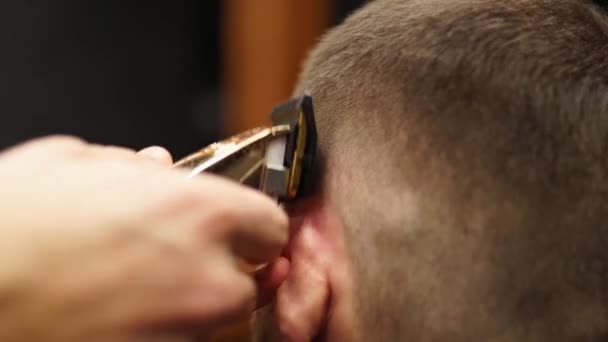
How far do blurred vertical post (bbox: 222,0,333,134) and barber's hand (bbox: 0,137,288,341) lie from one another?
120cm

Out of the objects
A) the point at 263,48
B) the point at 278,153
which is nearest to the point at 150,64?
the point at 263,48

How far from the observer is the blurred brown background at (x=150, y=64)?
161cm

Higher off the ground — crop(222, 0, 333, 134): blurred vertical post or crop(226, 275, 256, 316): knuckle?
crop(226, 275, 256, 316): knuckle

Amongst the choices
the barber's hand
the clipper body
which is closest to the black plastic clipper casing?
the clipper body

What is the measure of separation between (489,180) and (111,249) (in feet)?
0.91

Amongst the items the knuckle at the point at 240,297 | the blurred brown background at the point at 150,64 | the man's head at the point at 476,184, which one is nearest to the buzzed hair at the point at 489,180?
the man's head at the point at 476,184

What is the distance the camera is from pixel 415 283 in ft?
1.94

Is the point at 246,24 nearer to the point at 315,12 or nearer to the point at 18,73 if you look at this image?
the point at 315,12

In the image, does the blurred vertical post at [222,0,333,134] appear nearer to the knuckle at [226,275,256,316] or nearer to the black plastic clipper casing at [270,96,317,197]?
the black plastic clipper casing at [270,96,317,197]

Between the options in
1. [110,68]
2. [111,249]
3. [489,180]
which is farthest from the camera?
[110,68]

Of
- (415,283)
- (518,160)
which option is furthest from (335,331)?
(518,160)

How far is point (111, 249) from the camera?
44 centimetres

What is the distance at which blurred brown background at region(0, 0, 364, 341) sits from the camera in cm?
161

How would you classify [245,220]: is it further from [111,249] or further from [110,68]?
[110,68]
